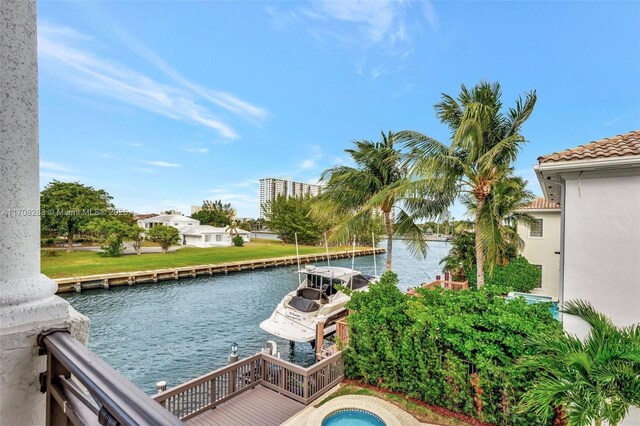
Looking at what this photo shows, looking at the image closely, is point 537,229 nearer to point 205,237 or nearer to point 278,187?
point 205,237

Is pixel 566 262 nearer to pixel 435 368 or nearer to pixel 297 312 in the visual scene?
pixel 435 368

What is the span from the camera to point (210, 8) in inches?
325

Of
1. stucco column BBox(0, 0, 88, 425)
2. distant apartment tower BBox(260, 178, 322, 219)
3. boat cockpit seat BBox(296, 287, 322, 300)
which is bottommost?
boat cockpit seat BBox(296, 287, 322, 300)

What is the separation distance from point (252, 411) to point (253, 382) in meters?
0.82

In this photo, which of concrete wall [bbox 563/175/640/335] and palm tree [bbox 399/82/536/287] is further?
palm tree [bbox 399/82/536/287]

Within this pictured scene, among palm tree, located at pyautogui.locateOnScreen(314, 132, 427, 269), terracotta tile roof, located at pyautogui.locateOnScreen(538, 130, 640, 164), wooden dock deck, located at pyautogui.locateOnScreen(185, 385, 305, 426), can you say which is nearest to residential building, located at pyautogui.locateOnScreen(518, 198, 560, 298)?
palm tree, located at pyautogui.locateOnScreen(314, 132, 427, 269)

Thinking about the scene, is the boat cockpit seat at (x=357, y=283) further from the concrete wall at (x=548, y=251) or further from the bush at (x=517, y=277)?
the concrete wall at (x=548, y=251)

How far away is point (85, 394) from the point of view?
1.08m

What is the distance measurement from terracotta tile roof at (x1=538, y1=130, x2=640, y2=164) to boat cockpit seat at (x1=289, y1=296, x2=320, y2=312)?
8.52 m

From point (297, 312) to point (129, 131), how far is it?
8.94m

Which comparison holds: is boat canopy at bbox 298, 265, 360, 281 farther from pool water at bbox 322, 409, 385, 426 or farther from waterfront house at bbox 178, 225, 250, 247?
waterfront house at bbox 178, 225, 250, 247

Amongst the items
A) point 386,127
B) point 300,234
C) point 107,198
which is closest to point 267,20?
point 386,127

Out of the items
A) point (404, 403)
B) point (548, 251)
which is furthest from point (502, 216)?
point (404, 403)

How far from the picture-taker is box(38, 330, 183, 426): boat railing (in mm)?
697
